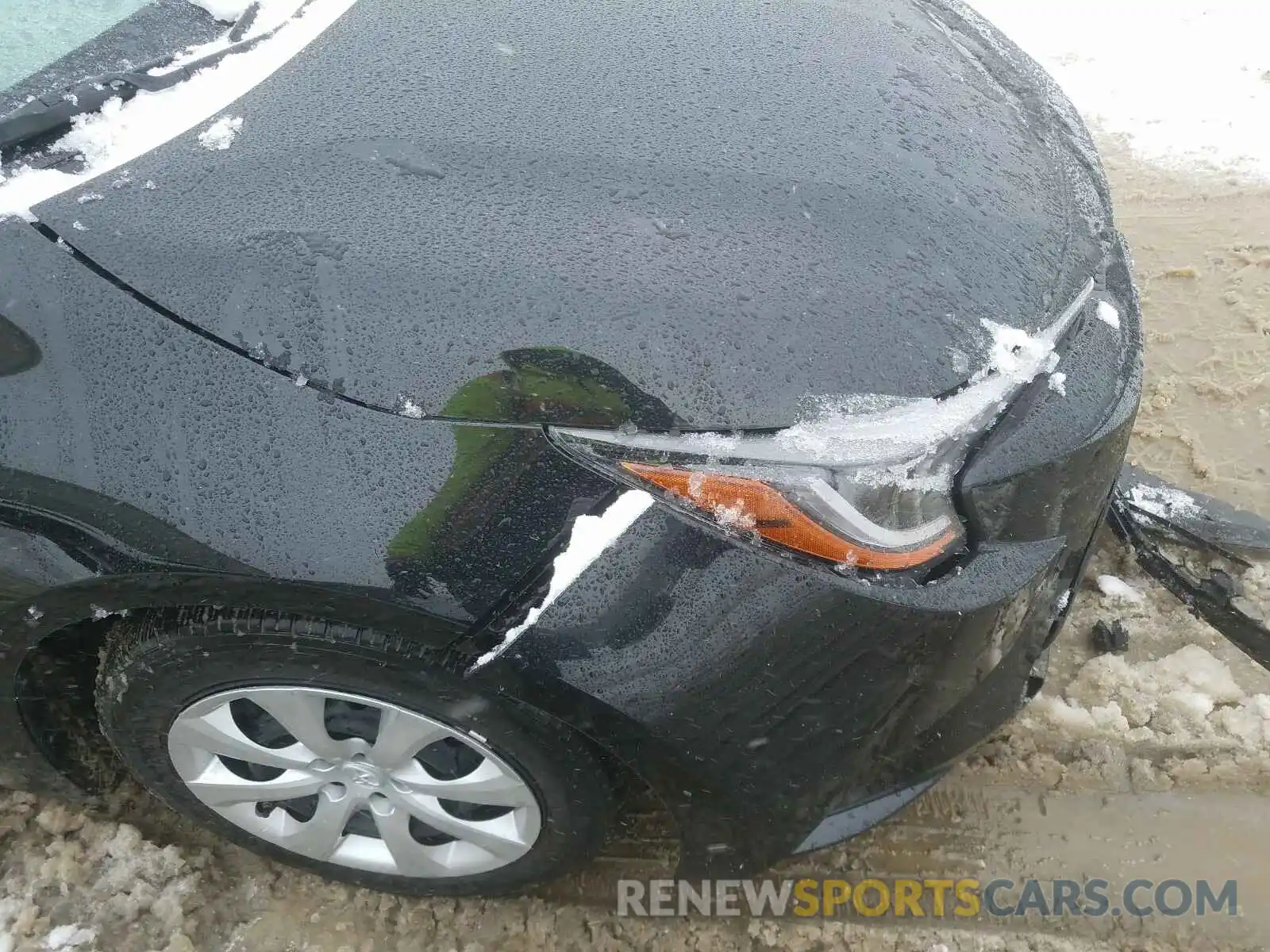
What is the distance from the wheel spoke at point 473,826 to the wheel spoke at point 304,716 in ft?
0.58

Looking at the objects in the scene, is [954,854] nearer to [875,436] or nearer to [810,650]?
[810,650]

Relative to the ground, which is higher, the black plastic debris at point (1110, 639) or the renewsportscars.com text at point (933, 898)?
the black plastic debris at point (1110, 639)

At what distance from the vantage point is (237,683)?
151 centimetres

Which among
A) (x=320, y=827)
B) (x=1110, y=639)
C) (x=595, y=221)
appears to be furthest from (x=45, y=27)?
(x=1110, y=639)

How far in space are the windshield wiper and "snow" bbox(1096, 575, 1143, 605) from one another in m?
2.55

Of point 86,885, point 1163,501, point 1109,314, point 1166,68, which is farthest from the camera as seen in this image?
point 1166,68

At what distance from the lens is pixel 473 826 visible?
1.68m

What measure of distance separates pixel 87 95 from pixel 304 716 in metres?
1.23

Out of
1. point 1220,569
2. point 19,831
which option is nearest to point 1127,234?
point 1220,569

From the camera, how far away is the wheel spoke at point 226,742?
1.60 m

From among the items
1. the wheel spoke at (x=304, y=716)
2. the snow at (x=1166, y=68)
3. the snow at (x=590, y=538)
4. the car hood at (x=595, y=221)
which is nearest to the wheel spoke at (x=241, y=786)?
the wheel spoke at (x=304, y=716)

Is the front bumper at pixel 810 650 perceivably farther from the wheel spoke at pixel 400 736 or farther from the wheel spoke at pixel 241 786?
the wheel spoke at pixel 241 786

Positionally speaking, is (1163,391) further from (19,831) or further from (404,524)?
(19,831)

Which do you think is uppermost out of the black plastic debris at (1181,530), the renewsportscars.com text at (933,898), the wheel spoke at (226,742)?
the wheel spoke at (226,742)
